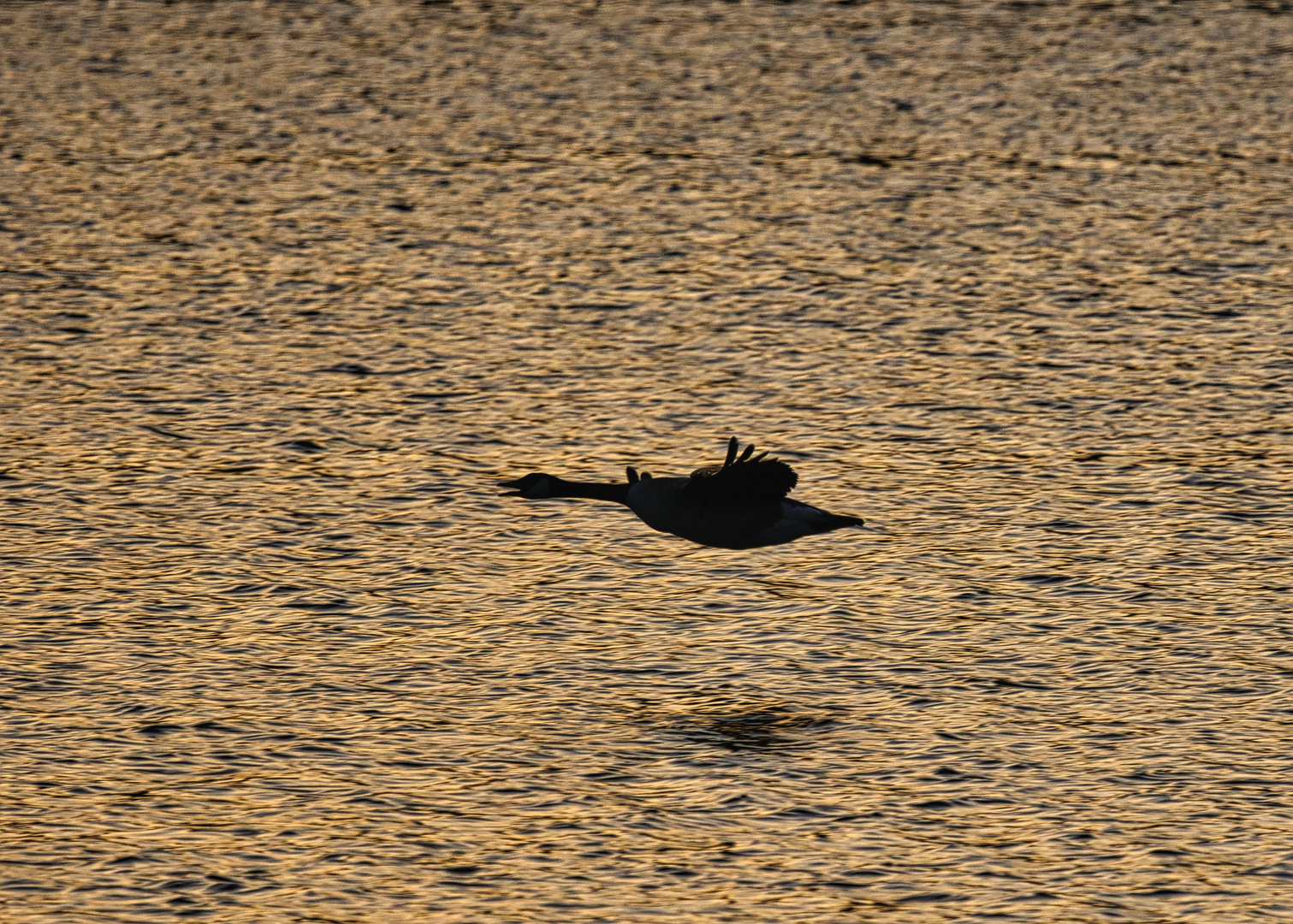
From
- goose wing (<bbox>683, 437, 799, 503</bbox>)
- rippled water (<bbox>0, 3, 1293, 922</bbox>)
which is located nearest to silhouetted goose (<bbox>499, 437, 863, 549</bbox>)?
goose wing (<bbox>683, 437, 799, 503</bbox>)

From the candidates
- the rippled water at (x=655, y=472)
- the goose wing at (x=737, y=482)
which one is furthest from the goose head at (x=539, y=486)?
the goose wing at (x=737, y=482)

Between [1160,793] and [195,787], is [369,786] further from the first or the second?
[1160,793]

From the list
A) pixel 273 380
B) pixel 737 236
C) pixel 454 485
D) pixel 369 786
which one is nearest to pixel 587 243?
pixel 737 236

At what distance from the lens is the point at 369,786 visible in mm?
13000

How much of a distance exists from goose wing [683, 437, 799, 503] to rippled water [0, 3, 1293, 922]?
135 centimetres

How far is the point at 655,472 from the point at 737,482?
3608 mm

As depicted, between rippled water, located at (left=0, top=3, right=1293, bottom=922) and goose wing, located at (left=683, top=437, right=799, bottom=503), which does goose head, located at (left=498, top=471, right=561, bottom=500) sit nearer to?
rippled water, located at (left=0, top=3, right=1293, bottom=922)

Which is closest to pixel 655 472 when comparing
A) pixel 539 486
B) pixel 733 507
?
pixel 539 486

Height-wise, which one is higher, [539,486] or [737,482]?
[737,482]

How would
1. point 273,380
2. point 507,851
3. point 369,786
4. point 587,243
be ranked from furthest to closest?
point 587,243, point 273,380, point 369,786, point 507,851

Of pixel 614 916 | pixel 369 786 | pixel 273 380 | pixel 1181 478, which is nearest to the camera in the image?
pixel 614 916

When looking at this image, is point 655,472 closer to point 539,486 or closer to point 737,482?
point 539,486

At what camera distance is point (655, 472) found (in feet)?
58.4

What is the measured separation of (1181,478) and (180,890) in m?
10.1
